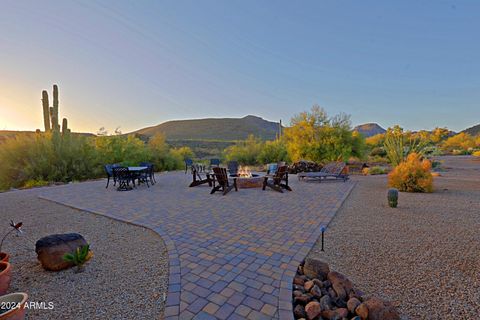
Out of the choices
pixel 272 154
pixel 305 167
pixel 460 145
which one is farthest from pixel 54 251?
pixel 460 145

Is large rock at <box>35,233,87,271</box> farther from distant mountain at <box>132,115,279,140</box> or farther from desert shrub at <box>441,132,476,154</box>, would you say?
distant mountain at <box>132,115,279,140</box>

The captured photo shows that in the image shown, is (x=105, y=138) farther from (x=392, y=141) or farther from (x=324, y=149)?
(x=392, y=141)

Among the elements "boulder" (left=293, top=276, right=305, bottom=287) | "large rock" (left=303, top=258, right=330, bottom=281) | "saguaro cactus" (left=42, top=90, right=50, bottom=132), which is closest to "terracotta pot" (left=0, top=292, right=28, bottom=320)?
"boulder" (left=293, top=276, right=305, bottom=287)

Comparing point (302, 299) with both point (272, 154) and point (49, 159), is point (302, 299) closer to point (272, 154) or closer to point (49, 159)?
point (49, 159)

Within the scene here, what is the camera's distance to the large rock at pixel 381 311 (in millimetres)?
1602

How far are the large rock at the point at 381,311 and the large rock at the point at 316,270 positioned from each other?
19.9 inches

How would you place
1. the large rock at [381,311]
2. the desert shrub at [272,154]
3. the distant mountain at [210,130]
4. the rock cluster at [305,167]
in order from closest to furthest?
the large rock at [381,311]
the rock cluster at [305,167]
the desert shrub at [272,154]
the distant mountain at [210,130]

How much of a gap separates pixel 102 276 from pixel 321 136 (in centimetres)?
1179

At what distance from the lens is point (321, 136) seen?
39.7 ft

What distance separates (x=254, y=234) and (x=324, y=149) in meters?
9.86

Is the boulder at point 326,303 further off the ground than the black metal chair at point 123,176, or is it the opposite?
the black metal chair at point 123,176

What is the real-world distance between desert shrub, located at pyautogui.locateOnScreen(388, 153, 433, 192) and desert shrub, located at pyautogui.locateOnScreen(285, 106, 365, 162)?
193 inches

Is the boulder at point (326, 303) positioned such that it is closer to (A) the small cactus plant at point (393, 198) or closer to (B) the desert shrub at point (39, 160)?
(A) the small cactus plant at point (393, 198)

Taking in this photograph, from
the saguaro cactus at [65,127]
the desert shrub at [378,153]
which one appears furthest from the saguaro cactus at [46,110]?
the desert shrub at [378,153]
